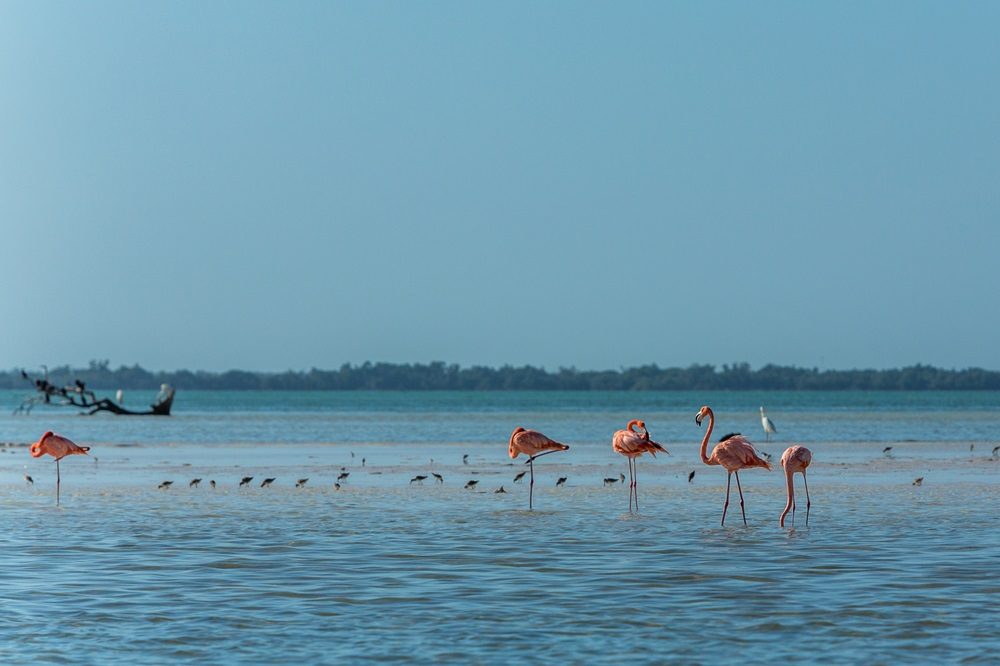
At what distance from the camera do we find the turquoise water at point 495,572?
8.82 metres

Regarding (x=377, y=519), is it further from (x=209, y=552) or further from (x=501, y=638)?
(x=501, y=638)

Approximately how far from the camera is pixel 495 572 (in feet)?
38.4

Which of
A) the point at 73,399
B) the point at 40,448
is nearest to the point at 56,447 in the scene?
the point at 40,448

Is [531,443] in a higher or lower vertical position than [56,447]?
higher

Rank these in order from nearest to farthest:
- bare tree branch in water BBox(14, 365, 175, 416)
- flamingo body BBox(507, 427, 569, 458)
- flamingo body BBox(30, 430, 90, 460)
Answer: flamingo body BBox(507, 427, 569, 458), flamingo body BBox(30, 430, 90, 460), bare tree branch in water BBox(14, 365, 175, 416)

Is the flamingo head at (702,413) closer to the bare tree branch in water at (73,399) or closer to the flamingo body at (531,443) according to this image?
the flamingo body at (531,443)

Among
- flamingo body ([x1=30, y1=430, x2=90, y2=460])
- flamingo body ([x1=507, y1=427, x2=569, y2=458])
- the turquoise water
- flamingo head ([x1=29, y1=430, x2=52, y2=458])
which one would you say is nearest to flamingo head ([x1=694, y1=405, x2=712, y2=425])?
the turquoise water

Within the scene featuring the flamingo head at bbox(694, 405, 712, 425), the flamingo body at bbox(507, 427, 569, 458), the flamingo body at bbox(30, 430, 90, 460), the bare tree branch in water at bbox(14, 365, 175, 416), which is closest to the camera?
the flamingo head at bbox(694, 405, 712, 425)

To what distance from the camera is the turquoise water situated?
8820mm

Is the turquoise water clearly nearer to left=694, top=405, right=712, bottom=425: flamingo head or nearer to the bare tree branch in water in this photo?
left=694, top=405, right=712, bottom=425: flamingo head

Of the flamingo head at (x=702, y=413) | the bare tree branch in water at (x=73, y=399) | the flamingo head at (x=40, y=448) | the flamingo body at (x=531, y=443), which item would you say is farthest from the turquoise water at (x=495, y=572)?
the bare tree branch in water at (x=73, y=399)

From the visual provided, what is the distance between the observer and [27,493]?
19.9m

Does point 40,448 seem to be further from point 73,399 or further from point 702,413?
point 73,399

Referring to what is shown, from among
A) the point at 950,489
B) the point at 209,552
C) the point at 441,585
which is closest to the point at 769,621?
the point at 441,585
